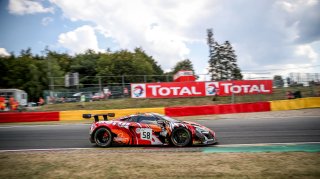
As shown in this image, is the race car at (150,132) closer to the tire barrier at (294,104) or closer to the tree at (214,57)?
the tire barrier at (294,104)

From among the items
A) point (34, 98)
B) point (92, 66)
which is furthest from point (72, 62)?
point (34, 98)

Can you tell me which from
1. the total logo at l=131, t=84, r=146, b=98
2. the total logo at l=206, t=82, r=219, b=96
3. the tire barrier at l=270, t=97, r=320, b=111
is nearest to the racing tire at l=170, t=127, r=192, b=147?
the tire barrier at l=270, t=97, r=320, b=111

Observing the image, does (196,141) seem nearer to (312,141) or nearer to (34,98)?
(312,141)

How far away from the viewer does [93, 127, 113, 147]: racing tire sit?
9.60 m

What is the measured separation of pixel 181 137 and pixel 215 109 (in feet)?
38.0

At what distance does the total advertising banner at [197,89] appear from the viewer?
992 inches

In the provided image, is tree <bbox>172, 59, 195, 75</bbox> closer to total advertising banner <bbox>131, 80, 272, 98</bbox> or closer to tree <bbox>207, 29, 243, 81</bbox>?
tree <bbox>207, 29, 243, 81</bbox>

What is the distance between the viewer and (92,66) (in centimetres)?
6431

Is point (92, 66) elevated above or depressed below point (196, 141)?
above

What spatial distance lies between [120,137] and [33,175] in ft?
11.8

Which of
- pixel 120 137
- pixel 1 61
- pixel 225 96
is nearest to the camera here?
pixel 120 137

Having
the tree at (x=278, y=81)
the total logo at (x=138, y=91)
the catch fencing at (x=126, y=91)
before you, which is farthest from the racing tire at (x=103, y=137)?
the tree at (x=278, y=81)

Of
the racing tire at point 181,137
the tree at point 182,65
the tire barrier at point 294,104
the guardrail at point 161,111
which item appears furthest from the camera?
the tree at point 182,65

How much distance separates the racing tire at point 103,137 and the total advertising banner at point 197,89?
15.7m
